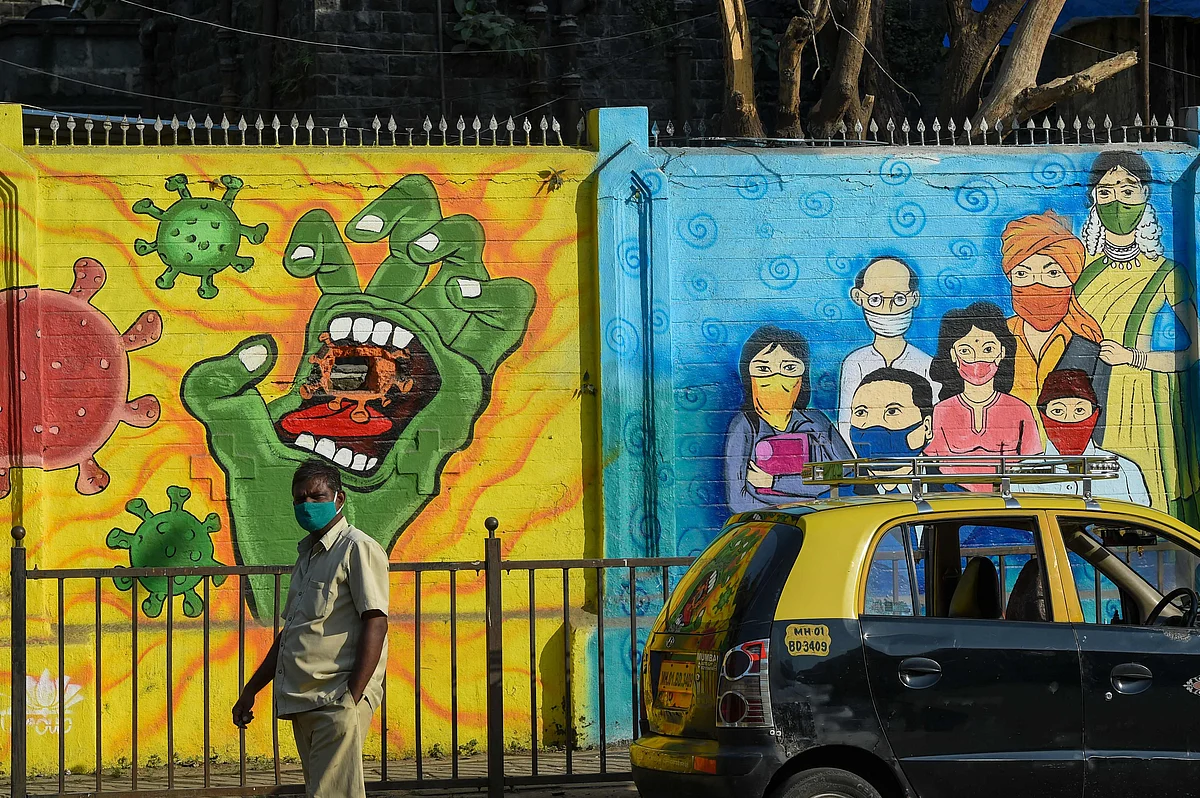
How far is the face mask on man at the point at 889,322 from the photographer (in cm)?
938

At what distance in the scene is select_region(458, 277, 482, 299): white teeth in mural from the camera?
916 centimetres

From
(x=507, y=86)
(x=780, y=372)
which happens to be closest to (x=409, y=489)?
(x=780, y=372)

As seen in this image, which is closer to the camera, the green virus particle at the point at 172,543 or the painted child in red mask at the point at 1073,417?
the green virus particle at the point at 172,543

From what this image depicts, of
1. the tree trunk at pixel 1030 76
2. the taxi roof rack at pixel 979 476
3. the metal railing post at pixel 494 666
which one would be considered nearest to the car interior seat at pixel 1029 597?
the taxi roof rack at pixel 979 476

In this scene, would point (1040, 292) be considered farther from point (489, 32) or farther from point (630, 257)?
point (489, 32)

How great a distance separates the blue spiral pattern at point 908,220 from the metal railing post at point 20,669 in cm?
566

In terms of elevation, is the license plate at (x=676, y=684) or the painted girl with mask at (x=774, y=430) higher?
the painted girl with mask at (x=774, y=430)

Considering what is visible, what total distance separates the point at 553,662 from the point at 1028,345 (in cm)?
376

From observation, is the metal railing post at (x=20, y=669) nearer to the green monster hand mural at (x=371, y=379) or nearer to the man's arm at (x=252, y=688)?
the man's arm at (x=252, y=688)

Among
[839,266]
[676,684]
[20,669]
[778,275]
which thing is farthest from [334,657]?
[839,266]

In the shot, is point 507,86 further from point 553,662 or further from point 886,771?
point 886,771

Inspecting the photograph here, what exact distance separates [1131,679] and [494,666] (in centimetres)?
296

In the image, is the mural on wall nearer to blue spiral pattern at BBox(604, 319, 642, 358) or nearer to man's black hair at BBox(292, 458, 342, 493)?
blue spiral pattern at BBox(604, 319, 642, 358)

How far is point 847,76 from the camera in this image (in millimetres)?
12055
